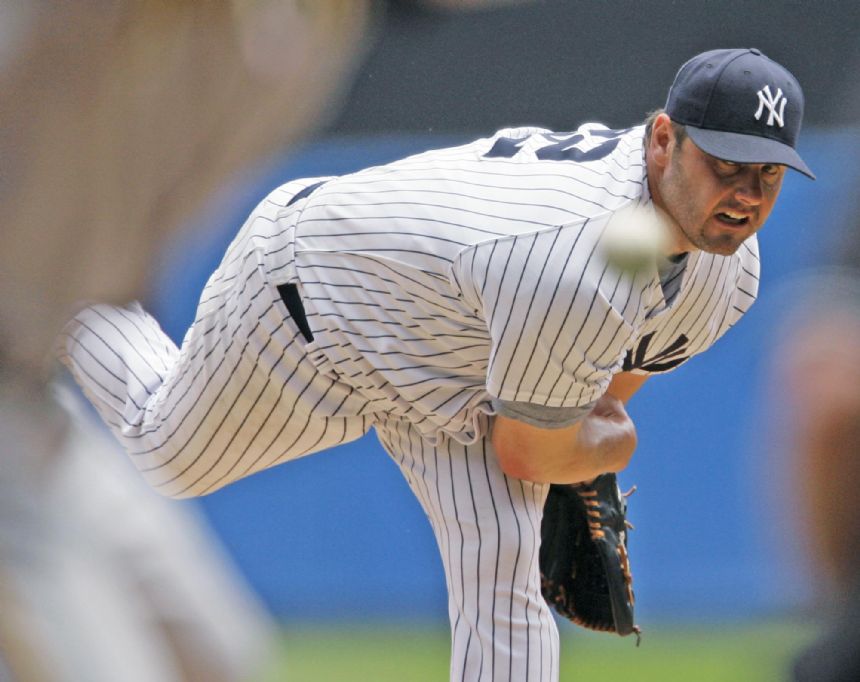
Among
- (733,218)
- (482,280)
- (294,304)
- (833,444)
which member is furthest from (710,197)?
(833,444)

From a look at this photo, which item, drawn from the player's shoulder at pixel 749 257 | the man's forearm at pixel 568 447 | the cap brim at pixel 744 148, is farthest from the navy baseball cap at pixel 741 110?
the man's forearm at pixel 568 447

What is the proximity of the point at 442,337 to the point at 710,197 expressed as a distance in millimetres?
317

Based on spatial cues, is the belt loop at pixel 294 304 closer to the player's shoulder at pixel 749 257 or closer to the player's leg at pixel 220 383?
the player's leg at pixel 220 383

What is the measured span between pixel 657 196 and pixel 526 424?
272 millimetres

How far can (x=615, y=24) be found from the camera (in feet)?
8.53

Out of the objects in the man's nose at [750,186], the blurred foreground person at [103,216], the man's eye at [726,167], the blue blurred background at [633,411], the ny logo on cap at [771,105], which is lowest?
the blue blurred background at [633,411]

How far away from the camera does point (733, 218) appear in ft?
5.06

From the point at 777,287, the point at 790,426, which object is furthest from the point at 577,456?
the point at 777,287

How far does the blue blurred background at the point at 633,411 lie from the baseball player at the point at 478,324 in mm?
828

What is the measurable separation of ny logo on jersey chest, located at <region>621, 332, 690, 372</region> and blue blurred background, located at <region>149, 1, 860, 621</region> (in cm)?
82

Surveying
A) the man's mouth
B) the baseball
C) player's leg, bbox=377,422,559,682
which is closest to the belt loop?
player's leg, bbox=377,422,559,682

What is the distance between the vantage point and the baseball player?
152 cm

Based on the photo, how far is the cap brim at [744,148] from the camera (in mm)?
1517

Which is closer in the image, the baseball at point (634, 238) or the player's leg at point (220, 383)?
the baseball at point (634, 238)
